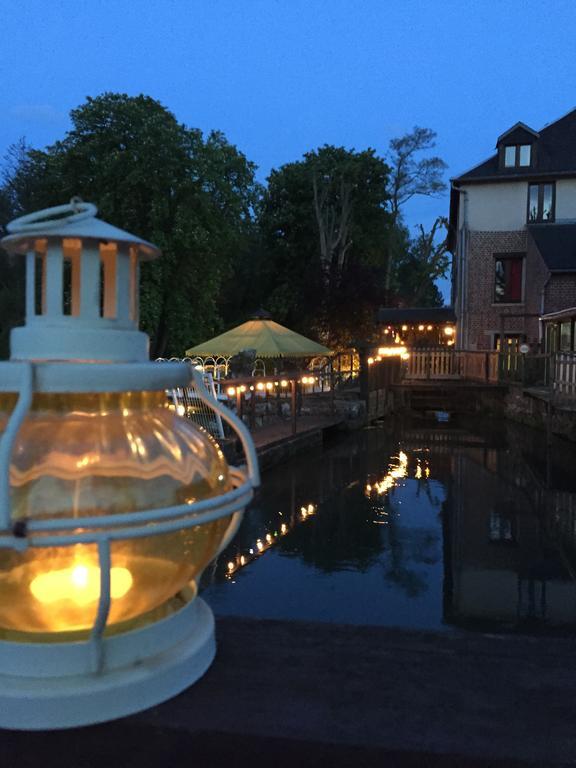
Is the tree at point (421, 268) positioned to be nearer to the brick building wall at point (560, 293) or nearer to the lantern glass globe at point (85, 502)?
the brick building wall at point (560, 293)

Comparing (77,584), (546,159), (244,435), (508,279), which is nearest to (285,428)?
(244,435)

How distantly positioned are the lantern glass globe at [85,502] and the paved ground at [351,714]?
198 mm

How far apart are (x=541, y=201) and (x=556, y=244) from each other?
3239 millimetres

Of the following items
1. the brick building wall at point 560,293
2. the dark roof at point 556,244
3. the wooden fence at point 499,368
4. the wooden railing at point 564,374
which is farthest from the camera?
the brick building wall at point 560,293

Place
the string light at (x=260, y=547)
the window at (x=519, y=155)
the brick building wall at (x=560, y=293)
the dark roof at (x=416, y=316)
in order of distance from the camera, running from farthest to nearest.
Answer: the dark roof at (x=416, y=316) → the window at (x=519, y=155) → the brick building wall at (x=560, y=293) → the string light at (x=260, y=547)

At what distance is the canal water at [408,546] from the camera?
5.64m

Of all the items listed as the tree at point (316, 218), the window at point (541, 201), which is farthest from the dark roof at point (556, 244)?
the tree at point (316, 218)

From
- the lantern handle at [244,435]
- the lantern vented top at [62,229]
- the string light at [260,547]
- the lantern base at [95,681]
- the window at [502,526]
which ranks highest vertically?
the lantern vented top at [62,229]

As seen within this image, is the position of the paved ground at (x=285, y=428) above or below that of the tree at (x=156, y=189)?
below

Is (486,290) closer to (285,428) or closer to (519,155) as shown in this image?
(519,155)

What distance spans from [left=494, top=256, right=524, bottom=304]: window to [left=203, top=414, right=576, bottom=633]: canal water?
683 inches

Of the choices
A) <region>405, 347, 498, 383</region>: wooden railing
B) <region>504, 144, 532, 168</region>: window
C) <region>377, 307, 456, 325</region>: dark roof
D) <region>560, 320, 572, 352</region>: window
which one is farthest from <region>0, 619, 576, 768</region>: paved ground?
<region>377, 307, 456, 325</region>: dark roof

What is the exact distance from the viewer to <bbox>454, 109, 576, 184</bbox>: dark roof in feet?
93.8

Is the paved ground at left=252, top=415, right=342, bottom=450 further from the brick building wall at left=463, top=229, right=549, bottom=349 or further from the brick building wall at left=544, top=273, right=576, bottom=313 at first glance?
the brick building wall at left=463, top=229, right=549, bottom=349
